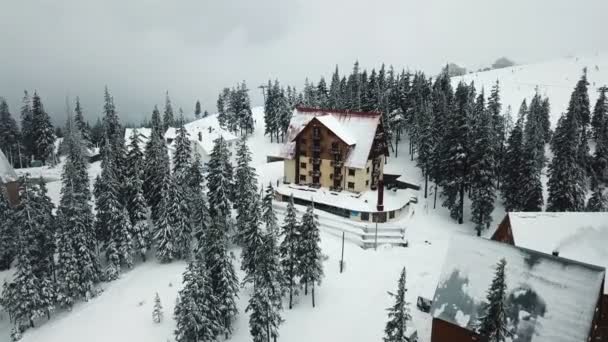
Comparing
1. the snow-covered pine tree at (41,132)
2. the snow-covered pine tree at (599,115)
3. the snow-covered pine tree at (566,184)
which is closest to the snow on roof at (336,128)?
the snow-covered pine tree at (566,184)

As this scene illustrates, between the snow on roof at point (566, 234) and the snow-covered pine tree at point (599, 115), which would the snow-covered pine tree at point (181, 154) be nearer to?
the snow on roof at point (566, 234)

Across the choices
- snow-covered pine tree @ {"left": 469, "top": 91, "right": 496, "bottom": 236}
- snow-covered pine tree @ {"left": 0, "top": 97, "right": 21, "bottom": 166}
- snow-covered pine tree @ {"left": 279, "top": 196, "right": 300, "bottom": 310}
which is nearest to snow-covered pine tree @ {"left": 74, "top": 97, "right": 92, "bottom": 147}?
snow-covered pine tree @ {"left": 0, "top": 97, "right": 21, "bottom": 166}

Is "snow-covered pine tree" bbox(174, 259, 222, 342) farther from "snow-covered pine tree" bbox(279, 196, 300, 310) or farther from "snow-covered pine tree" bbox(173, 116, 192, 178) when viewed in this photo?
"snow-covered pine tree" bbox(173, 116, 192, 178)

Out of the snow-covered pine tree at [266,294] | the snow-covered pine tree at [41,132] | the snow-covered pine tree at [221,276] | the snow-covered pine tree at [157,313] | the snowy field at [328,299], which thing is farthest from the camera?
the snow-covered pine tree at [41,132]

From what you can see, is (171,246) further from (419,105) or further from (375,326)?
(419,105)

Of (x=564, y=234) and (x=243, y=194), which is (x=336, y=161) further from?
(x=564, y=234)

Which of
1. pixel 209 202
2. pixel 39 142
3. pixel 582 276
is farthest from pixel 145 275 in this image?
pixel 39 142
